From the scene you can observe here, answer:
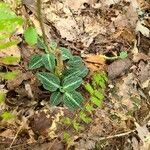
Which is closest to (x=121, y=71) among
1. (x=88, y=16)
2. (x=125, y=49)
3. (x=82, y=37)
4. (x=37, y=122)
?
(x=125, y=49)

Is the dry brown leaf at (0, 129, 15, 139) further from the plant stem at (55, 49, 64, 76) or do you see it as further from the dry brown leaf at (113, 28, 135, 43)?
the dry brown leaf at (113, 28, 135, 43)

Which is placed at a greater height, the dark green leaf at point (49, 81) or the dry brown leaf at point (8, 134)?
the dark green leaf at point (49, 81)

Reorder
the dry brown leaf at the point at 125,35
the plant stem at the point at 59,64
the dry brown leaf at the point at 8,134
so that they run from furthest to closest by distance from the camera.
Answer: the dry brown leaf at the point at 125,35 → the plant stem at the point at 59,64 → the dry brown leaf at the point at 8,134

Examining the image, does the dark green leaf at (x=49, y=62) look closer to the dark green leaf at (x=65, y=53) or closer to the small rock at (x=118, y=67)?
the dark green leaf at (x=65, y=53)

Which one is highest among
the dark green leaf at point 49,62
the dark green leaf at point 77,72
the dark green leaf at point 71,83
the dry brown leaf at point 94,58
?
the dark green leaf at point 49,62

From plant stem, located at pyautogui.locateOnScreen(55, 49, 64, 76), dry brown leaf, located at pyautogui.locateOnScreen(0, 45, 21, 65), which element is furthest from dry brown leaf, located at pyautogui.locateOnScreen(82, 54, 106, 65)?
dry brown leaf, located at pyautogui.locateOnScreen(0, 45, 21, 65)

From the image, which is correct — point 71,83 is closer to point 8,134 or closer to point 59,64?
point 59,64

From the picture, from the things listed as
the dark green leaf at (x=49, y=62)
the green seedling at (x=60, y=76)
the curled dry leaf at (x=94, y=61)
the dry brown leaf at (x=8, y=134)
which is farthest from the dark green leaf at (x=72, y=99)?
the dry brown leaf at (x=8, y=134)
